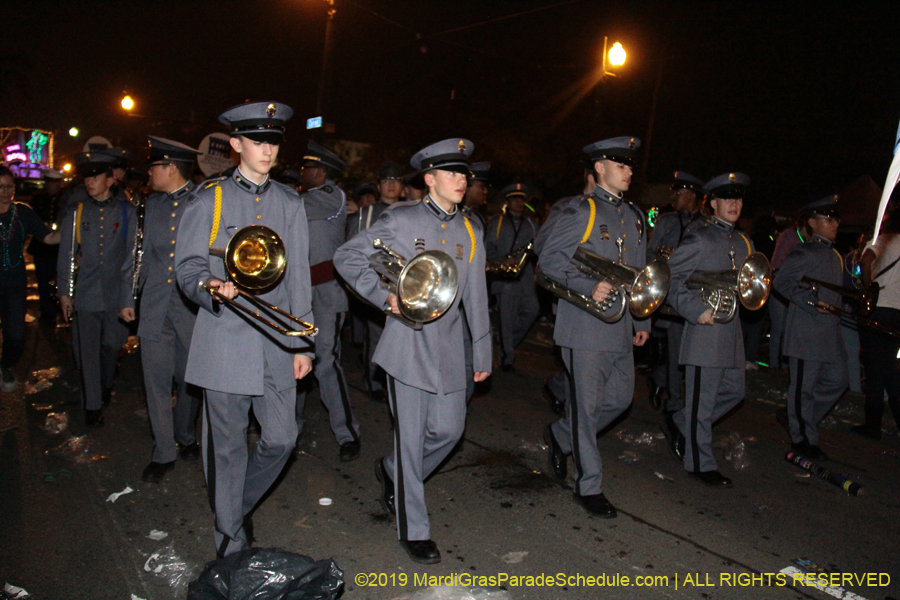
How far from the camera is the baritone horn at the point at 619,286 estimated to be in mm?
4590

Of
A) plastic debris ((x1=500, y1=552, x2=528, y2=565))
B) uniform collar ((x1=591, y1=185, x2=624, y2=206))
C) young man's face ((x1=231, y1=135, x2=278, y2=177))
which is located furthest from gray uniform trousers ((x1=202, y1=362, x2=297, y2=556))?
uniform collar ((x1=591, y1=185, x2=624, y2=206))

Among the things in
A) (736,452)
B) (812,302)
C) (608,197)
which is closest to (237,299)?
(608,197)

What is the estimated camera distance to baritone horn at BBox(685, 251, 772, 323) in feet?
17.3

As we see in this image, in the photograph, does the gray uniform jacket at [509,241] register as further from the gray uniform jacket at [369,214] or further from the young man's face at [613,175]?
the young man's face at [613,175]

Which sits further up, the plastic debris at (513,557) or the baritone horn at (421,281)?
the baritone horn at (421,281)

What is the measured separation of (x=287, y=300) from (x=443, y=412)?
1115 millimetres

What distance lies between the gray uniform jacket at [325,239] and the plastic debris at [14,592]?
296 cm

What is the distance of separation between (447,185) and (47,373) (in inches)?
235

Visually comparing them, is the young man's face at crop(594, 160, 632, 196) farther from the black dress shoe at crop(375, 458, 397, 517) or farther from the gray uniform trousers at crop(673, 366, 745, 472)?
the black dress shoe at crop(375, 458, 397, 517)

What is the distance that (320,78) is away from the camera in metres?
18.3

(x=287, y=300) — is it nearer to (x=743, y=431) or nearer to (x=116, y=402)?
(x=116, y=402)

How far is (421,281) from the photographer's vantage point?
3.88 metres

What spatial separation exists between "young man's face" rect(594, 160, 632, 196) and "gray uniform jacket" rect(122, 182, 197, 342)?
3.06 m

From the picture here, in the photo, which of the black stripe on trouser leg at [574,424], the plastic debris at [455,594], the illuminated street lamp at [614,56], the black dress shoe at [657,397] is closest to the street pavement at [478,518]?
the plastic debris at [455,594]
